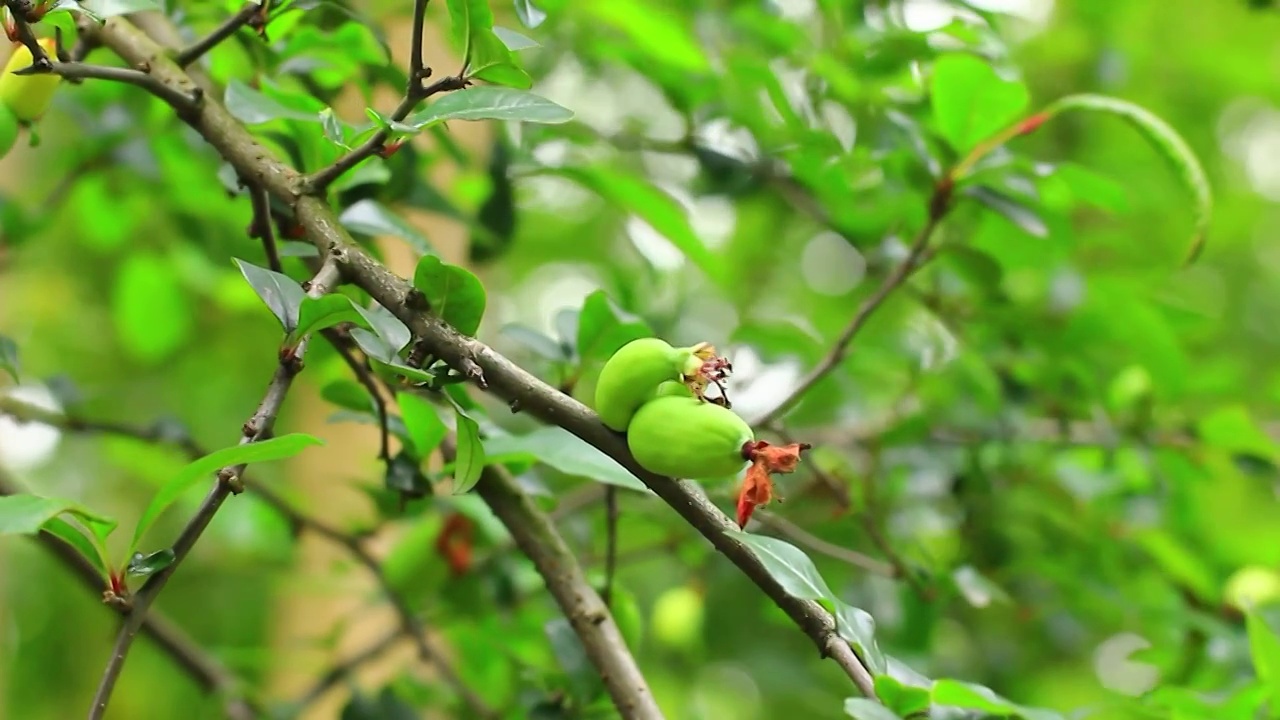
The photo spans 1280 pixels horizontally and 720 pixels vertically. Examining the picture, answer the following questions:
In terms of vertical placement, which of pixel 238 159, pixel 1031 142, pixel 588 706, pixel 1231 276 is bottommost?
pixel 588 706

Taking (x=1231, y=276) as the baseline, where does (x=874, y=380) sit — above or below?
below

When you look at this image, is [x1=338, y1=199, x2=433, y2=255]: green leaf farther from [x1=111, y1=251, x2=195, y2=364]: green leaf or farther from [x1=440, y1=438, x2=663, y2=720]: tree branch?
[x1=111, y1=251, x2=195, y2=364]: green leaf

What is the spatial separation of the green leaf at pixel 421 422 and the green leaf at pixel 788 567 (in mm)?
172

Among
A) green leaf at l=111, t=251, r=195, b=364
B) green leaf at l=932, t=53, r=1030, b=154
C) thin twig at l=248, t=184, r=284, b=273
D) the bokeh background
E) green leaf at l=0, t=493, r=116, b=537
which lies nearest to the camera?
green leaf at l=0, t=493, r=116, b=537

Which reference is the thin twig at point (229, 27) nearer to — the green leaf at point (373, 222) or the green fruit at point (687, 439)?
the green leaf at point (373, 222)

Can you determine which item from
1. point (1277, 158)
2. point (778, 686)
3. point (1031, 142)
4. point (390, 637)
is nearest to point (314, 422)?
point (390, 637)

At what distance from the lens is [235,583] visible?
65.4 inches

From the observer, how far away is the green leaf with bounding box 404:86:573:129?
40cm

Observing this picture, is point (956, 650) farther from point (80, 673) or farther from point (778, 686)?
point (80, 673)

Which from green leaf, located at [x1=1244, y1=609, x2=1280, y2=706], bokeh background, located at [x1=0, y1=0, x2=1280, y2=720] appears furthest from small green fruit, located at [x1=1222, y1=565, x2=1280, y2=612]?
green leaf, located at [x1=1244, y1=609, x2=1280, y2=706]

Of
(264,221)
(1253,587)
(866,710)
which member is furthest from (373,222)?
(1253,587)

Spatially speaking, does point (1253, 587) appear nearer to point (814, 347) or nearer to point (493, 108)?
point (814, 347)

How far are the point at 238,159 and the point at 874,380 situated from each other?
2.99ft

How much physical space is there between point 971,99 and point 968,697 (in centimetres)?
33
